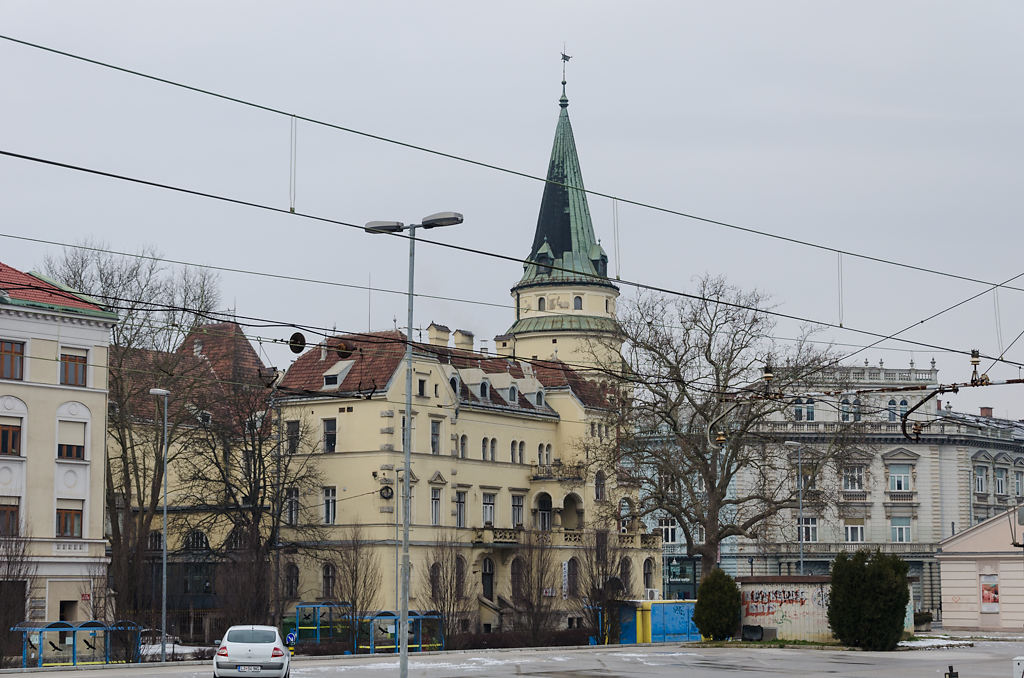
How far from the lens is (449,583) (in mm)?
78062

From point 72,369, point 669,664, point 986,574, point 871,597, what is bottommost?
point 669,664

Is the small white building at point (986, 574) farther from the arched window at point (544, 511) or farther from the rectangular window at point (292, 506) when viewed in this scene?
the rectangular window at point (292, 506)

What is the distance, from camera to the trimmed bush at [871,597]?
1917 inches

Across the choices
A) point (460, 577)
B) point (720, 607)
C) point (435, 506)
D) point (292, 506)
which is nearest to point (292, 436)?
point (292, 506)

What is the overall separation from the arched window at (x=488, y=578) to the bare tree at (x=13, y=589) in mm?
34964

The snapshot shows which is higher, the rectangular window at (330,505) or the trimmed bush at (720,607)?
the rectangular window at (330,505)

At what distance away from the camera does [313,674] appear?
3962 centimetres

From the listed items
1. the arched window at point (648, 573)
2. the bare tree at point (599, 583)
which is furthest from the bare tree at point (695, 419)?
the arched window at point (648, 573)

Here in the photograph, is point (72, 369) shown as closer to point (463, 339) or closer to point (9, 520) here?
point (9, 520)

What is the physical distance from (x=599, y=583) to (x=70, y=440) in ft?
94.5

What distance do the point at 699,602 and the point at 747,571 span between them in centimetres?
5935

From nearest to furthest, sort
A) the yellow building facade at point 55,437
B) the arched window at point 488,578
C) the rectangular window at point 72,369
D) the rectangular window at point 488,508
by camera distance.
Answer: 1. the yellow building facade at point 55,437
2. the rectangular window at point 72,369
3. the arched window at point 488,578
4. the rectangular window at point 488,508

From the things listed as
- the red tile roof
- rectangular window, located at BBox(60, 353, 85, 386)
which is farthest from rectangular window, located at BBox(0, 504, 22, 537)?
the red tile roof

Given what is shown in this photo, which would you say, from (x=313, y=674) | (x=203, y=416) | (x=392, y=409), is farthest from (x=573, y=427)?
(x=313, y=674)
